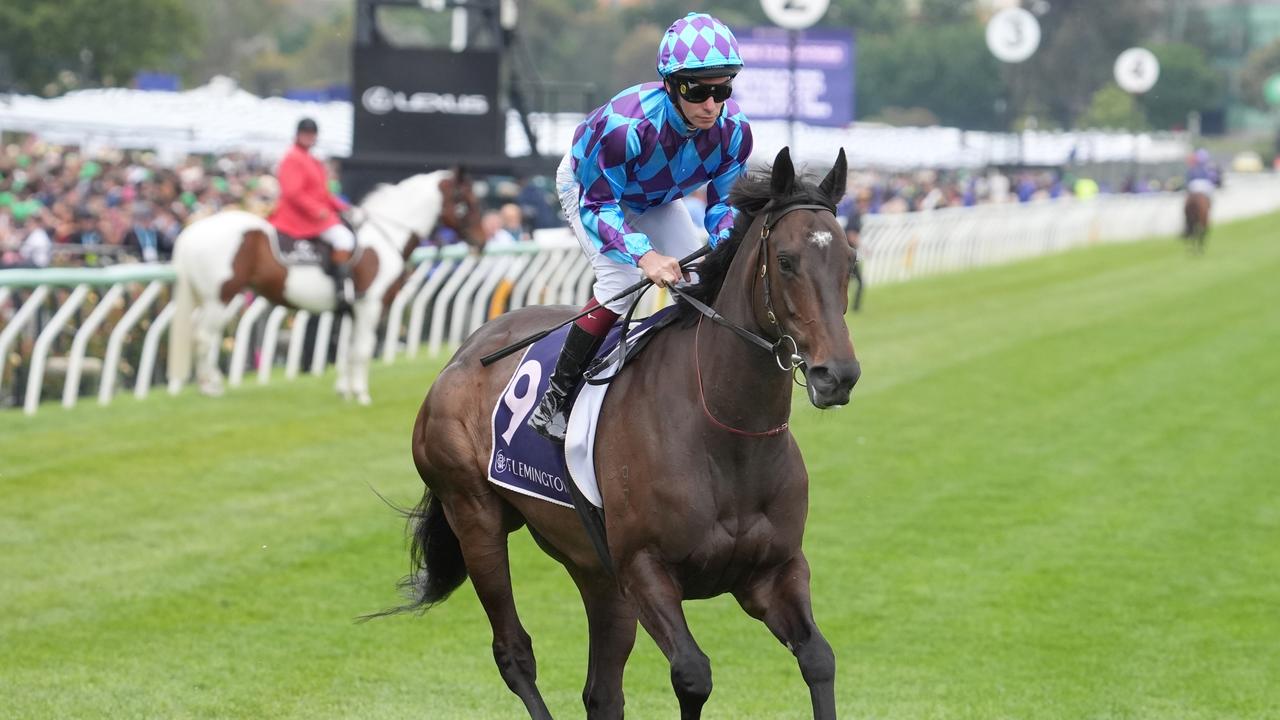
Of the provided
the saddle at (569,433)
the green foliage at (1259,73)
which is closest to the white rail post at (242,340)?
the saddle at (569,433)

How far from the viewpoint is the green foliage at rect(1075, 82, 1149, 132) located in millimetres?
68688

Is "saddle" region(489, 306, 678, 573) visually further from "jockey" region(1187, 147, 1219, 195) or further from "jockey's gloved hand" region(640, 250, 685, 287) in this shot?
"jockey" region(1187, 147, 1219, 195)

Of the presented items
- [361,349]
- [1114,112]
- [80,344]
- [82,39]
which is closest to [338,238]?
[361,349]

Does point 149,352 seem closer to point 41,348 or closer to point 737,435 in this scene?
point 41,348

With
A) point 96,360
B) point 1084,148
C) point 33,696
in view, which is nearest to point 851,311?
point 96,360

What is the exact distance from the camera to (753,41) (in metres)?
24.5

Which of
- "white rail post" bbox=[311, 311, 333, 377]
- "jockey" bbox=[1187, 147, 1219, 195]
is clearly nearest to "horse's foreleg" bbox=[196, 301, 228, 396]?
"white rail post" bbox=[311, 311, 333, 377]

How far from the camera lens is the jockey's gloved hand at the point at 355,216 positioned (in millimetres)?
12742

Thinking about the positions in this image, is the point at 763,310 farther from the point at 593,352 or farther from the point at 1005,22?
the point at 1005,22

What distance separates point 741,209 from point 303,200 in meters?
8.46

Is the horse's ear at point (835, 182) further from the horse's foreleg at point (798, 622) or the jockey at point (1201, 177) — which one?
the jockey at point (1201, 177)

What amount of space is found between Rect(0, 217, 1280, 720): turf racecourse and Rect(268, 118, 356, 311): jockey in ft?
3.29

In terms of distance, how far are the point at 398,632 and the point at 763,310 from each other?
2.95 m

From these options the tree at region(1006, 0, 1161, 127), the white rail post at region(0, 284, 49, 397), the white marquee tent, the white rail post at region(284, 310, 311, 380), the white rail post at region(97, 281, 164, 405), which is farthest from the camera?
the tree at region(1006, 0, 1161, 127)
